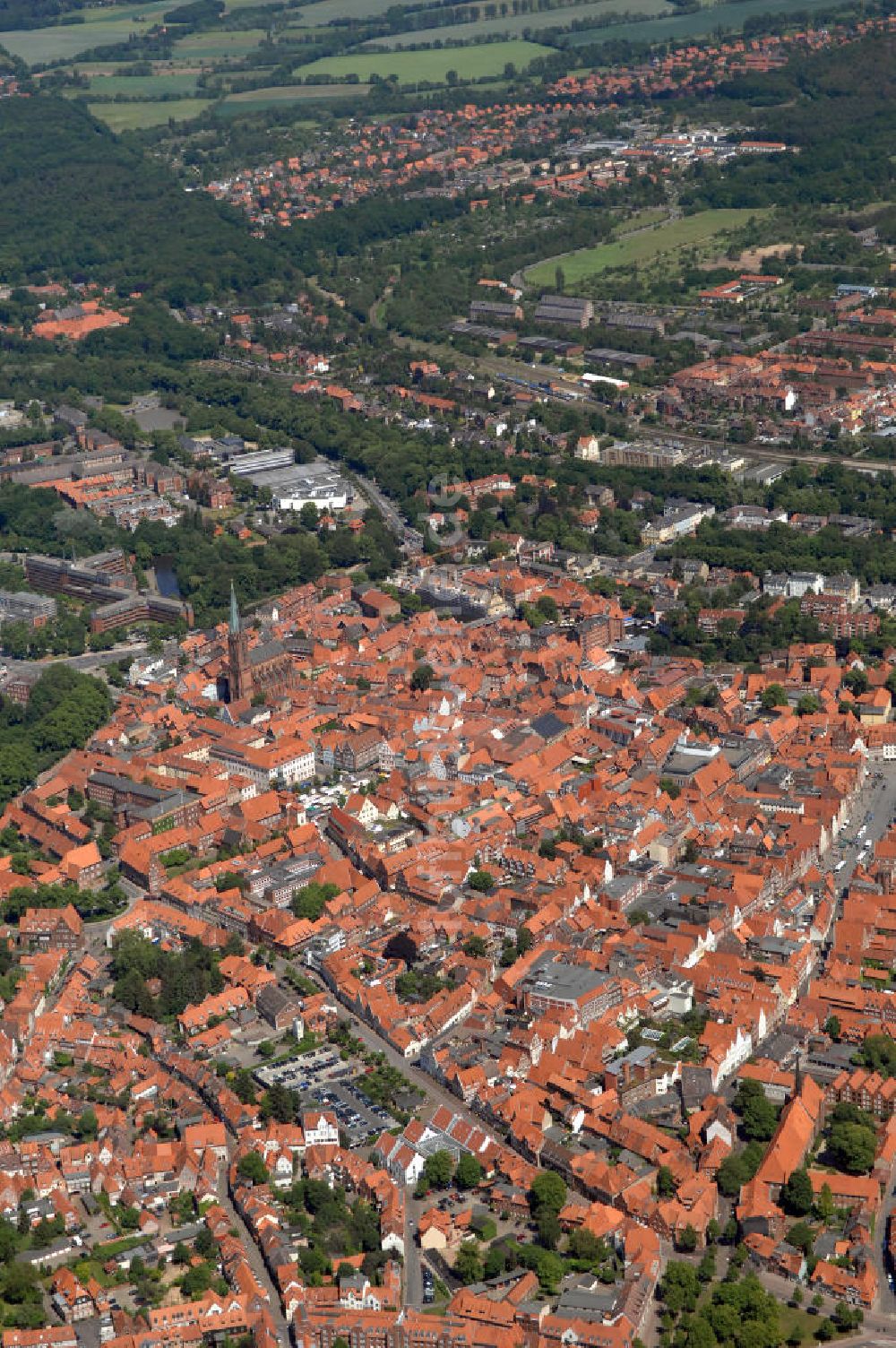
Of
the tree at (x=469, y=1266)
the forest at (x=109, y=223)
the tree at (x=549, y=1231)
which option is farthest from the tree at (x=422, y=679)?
the forest at (x=109, y=223)

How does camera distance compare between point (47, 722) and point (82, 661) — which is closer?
point (47, 722)

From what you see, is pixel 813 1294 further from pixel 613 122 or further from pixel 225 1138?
pixel 613 122

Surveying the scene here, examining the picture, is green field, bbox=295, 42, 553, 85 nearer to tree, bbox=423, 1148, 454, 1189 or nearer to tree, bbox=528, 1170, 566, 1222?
tree, bbox=423, 1148, 454, 1189

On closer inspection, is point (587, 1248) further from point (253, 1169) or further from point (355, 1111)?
point (253, 1169)

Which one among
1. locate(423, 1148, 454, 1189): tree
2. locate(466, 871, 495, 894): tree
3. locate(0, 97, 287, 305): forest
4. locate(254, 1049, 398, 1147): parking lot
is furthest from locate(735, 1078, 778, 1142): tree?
locate(0, 97, 287, 305): forest

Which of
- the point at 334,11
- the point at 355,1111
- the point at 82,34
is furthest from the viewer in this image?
the point at 334,11

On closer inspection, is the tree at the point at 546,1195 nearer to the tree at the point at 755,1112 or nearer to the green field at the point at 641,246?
the tree at the point at 755,1112

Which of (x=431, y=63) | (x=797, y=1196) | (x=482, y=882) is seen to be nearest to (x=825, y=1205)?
(x=797, y=1196)
